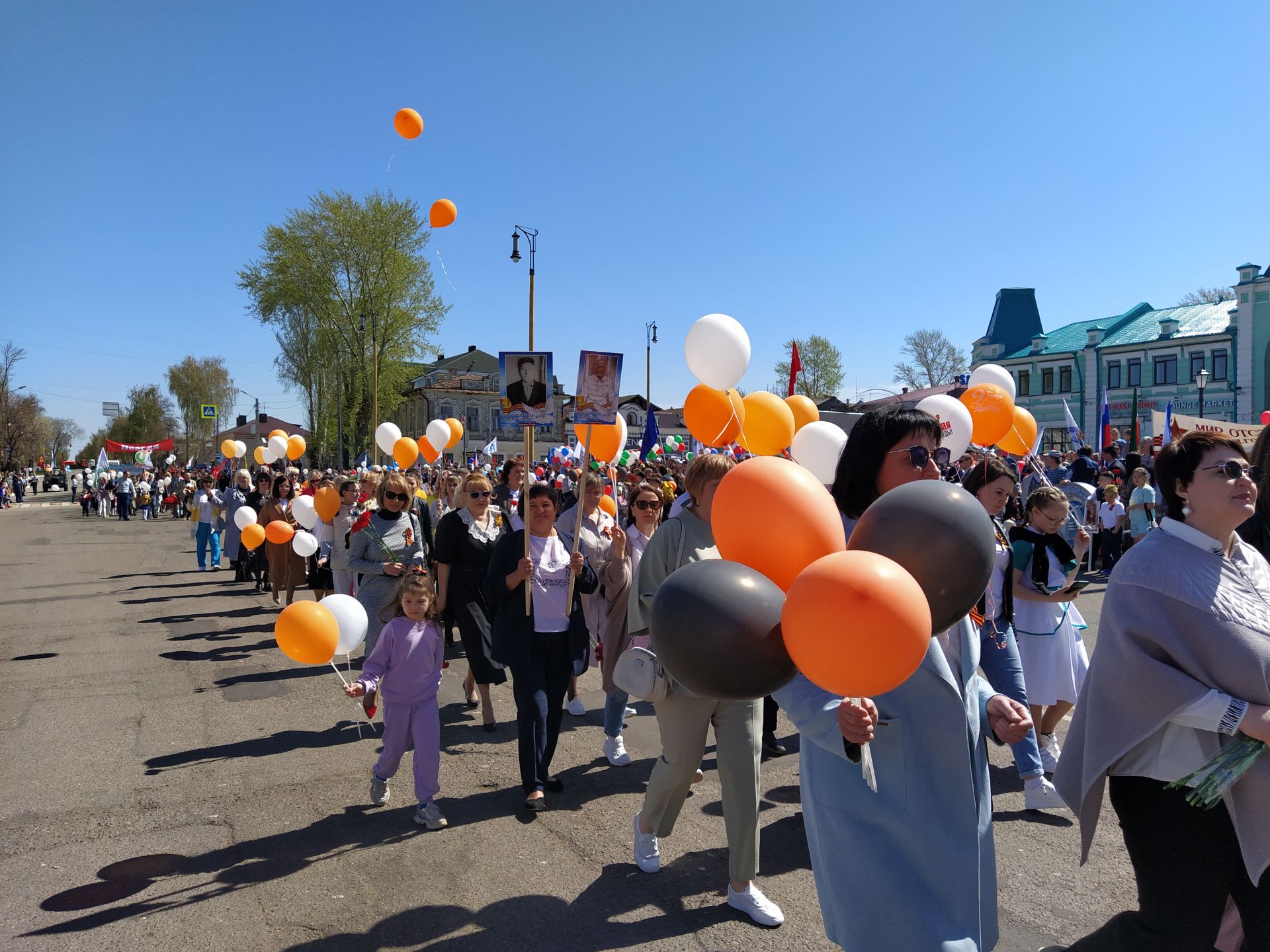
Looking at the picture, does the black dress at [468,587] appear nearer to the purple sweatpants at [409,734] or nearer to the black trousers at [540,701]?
the black trousers at [540,701]

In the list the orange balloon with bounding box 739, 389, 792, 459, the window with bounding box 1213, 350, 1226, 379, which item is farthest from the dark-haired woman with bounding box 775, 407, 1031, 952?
the window with bounding box 1213, 350, 1226, 379

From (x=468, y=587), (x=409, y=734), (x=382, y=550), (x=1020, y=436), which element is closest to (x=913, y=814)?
(x=409, y=734)

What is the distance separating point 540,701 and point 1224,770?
134 inches

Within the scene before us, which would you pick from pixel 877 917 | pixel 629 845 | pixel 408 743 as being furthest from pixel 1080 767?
pixel 408 743

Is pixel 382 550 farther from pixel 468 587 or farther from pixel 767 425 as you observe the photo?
pixel 767 425

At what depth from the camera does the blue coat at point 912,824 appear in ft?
7.05

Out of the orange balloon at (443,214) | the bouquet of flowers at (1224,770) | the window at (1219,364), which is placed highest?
the window at (1219,364)

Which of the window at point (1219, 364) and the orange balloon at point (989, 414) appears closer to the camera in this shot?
the orange balloon at point (989, 414)

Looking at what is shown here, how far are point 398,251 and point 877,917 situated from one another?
131 ft

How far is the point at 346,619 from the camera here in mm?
4234

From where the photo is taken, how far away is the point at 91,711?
6809 mm

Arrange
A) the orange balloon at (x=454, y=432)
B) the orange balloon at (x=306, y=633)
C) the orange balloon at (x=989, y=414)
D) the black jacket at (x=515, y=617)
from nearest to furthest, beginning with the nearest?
the orange balloon at (x=306, y=633), the black jacket at (x=515, y=617), the orange balloon at (x=989, y=414), the orange balloon at (x=454, y=432)

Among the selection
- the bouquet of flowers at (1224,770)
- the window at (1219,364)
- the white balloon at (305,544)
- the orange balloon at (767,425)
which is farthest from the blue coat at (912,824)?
the window at (1219,364)

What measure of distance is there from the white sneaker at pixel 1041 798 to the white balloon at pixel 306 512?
796 centimetres
